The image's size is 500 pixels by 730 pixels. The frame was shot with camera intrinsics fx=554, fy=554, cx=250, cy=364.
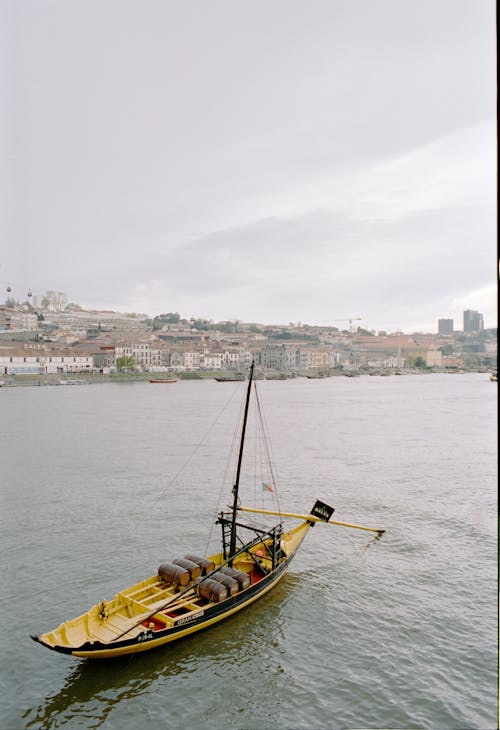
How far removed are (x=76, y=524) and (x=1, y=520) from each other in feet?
3.03

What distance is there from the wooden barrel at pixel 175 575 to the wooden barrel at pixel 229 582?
0.66 ft

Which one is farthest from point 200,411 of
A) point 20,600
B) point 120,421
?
point 20,600

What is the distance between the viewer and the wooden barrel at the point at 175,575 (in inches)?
159

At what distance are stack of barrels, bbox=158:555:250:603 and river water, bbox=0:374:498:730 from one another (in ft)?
0.95

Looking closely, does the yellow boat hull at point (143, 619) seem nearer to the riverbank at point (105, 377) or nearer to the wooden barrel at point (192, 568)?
the wooden barrel at point (192, 568)

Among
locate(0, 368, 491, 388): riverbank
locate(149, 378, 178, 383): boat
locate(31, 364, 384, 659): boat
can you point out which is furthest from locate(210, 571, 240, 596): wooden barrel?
locate(149, 378, 178, 383): boat

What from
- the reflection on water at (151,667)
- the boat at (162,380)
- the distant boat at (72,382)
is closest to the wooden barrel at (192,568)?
the reflection on water at (151,667)

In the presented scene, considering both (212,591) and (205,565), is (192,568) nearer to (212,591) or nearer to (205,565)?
(205,565)

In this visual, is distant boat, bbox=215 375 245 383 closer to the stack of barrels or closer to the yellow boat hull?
the yellow boat hull

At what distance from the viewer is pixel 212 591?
155 inches

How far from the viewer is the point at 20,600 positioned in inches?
173

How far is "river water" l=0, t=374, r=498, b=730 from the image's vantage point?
3.18 metres

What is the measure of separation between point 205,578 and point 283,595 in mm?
928

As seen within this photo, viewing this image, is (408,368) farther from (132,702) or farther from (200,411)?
(132,702)
